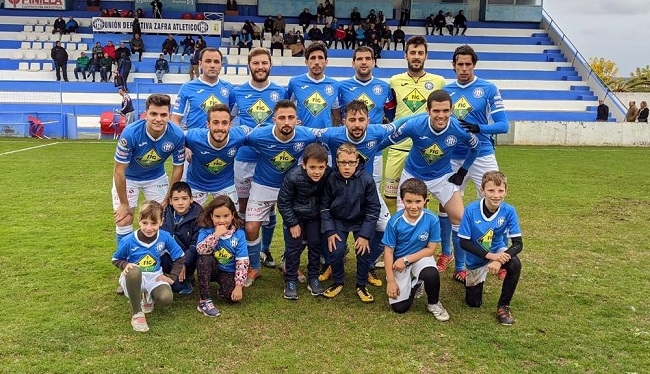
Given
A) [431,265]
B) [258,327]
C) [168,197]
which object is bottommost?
[258,327]

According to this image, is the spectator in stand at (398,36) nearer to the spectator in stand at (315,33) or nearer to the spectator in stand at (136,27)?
the spectator in stand at (315,33)

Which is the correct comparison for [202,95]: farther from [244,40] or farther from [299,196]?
[244,40]

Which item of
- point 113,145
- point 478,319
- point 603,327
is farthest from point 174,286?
point 113,145

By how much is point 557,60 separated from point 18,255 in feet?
87.2

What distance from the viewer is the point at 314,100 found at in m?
5.17

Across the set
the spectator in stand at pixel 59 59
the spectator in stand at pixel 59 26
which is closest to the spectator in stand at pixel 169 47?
the spectator in stand at pixel 59 59

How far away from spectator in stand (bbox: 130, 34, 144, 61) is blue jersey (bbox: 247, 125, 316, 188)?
21256mm

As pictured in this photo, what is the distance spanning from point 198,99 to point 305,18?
22.4 m

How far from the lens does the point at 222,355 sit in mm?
3418

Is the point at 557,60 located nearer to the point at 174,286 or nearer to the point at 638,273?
the point at 638,273

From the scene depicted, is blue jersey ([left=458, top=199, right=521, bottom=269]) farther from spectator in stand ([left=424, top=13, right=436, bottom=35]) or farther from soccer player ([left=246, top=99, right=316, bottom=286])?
spectator in stand ([left=424, top=13, right=436, bottom=35])

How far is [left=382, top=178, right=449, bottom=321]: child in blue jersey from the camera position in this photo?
4.17m

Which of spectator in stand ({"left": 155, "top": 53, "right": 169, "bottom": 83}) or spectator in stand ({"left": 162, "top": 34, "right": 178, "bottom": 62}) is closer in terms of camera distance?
spectator in stand ({"left": 155, "top": 53, "right": 169, "bottom": 83})

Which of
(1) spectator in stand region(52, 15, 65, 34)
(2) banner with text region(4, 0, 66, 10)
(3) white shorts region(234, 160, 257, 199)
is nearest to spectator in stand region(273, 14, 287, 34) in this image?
(1) spectator in stand region(52, 15, 65, 34)
